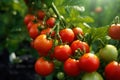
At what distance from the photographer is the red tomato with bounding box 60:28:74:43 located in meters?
1.68

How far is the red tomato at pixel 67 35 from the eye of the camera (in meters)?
1.68

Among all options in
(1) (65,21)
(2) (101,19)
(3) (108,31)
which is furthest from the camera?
(2) (101,19)

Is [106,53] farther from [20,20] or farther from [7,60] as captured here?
[7,60]

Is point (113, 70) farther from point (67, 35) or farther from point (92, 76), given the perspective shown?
point (67, 35)

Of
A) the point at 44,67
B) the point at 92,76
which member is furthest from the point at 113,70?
the point at 44,67

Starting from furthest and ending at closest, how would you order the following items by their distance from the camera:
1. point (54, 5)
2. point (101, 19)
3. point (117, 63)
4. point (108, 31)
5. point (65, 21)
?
point (101, 19), point (54, 5), point (65, 21), point (108, 31), point (117, 63)

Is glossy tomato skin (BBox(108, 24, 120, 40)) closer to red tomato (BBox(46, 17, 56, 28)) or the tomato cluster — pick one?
the tomato cluster

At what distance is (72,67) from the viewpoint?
1556mm

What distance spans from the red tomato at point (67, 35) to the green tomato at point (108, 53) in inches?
6.3

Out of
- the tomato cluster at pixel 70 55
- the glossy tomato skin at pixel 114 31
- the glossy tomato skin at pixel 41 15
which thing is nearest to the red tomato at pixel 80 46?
the tomato cluster at pixel 70 55

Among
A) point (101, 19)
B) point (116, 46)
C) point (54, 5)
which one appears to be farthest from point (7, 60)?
point (116, 46)

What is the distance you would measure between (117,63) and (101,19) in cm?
281

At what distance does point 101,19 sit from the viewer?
14.2 feet

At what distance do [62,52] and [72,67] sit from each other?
0.08 metres
